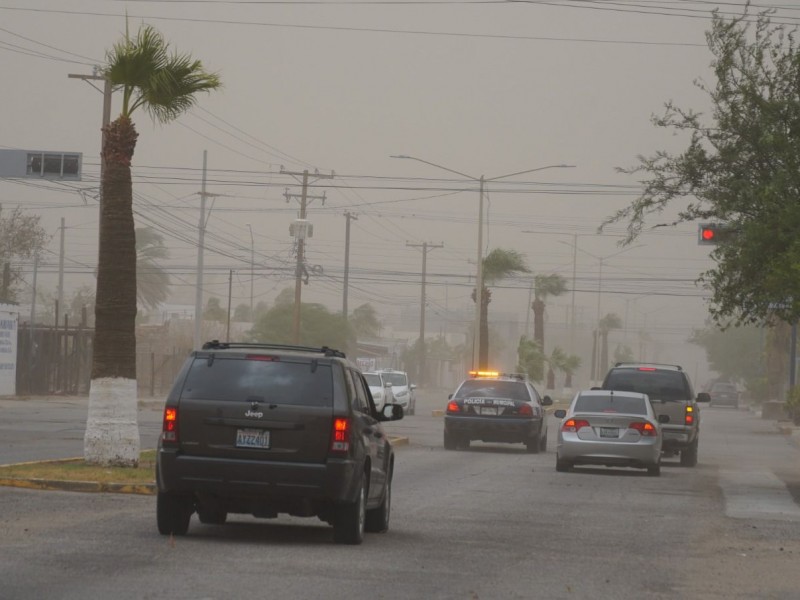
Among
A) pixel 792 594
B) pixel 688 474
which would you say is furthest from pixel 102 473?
pixel 688 474

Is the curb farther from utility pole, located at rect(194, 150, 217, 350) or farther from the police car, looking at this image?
utility pole, located at rect(194, 150, 217, 350)

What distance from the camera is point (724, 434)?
2004 inches

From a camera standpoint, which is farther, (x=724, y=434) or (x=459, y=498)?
(x=724, y=434)

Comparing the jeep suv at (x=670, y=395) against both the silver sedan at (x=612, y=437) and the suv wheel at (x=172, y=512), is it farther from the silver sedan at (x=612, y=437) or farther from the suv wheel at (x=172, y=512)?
the suv wheel at (x=172, y=512)

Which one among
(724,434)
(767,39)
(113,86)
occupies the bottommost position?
(724,434)

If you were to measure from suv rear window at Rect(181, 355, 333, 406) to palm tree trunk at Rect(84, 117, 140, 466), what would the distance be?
23.6 feet

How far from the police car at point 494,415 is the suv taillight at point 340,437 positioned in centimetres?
1902

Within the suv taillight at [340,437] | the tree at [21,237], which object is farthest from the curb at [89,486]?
the tree at [21,237]

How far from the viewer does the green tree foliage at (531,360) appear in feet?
285

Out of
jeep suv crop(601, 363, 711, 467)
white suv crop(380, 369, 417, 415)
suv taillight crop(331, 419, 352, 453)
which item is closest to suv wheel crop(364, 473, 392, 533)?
suv taillight crop(331, 419, 352, 453)

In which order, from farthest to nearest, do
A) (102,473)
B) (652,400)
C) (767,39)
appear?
(652,400), (767,39), (102,473)

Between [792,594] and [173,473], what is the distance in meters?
5.28

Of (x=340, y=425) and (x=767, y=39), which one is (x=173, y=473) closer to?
(x=340, y=425)

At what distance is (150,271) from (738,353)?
161 feet
